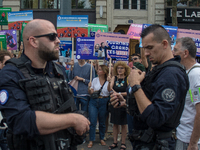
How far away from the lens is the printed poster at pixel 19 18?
7.80 metres

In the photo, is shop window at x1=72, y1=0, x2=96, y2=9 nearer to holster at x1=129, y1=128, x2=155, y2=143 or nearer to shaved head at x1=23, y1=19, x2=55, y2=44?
shaved head at x1=23, y1=19, x2=55, y2=44

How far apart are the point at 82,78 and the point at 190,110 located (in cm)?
395

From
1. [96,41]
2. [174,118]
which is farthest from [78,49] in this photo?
[174,118]

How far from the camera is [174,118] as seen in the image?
7.07ft

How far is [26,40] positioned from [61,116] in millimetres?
803

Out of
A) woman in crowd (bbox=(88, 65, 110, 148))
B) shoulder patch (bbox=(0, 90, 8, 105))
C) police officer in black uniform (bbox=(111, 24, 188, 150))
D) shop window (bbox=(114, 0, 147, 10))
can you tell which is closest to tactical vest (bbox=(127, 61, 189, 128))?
police officer in black uniform (bbox=(111, 24, 188, 150))

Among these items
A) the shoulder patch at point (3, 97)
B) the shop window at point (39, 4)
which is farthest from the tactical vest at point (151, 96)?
the shop window at point (39, 4)

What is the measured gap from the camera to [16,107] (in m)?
1.76

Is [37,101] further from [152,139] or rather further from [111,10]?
[111,10]

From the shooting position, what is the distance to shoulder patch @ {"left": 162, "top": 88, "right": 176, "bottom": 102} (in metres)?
2.01

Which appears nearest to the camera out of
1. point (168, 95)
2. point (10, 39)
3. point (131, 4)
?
point (168, 95)

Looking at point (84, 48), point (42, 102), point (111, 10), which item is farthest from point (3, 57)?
point (111, 10)

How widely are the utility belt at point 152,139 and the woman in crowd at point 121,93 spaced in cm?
313

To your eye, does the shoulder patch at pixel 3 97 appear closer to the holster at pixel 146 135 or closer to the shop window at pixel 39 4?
the holster at pixel 146 135
